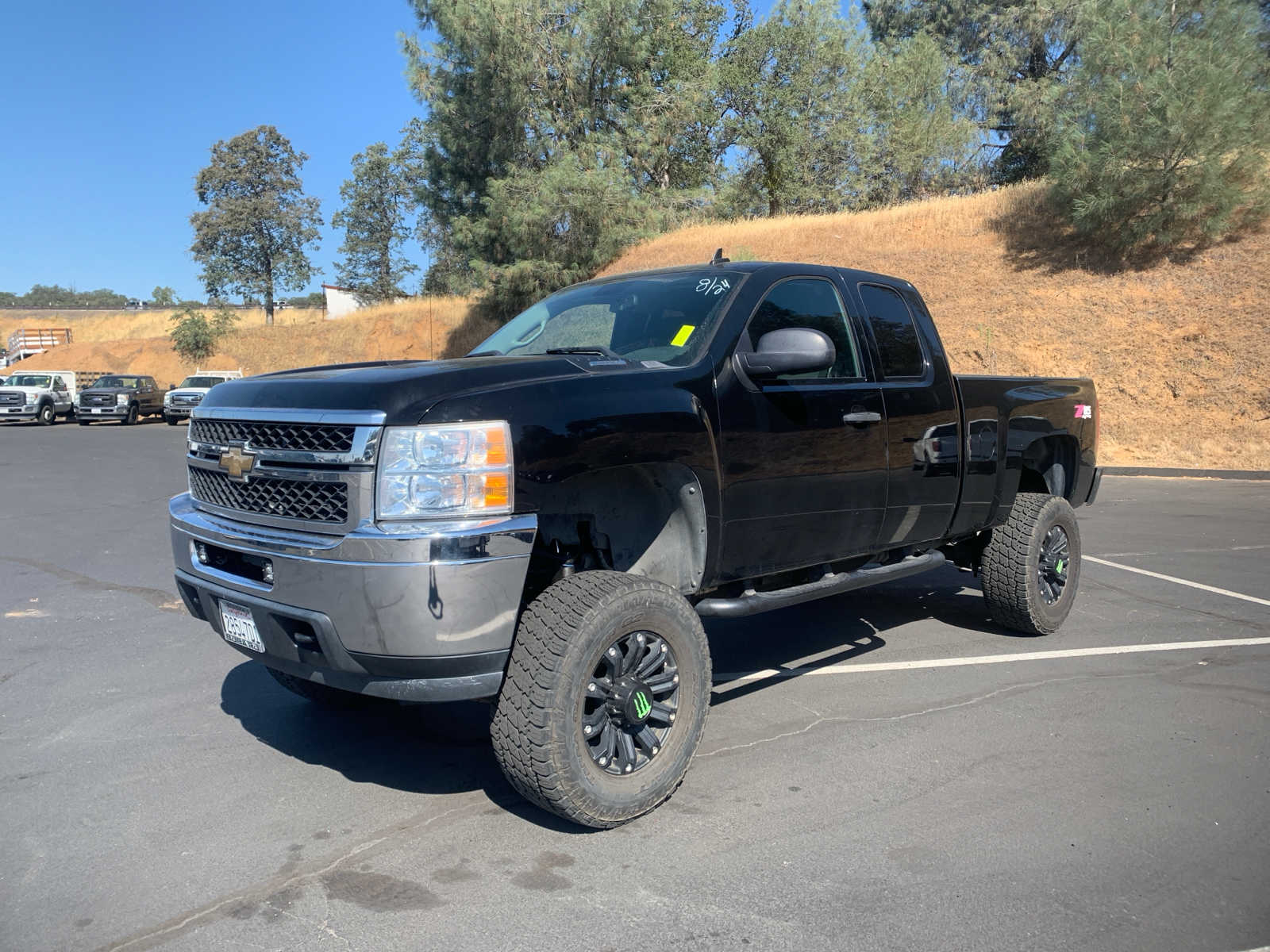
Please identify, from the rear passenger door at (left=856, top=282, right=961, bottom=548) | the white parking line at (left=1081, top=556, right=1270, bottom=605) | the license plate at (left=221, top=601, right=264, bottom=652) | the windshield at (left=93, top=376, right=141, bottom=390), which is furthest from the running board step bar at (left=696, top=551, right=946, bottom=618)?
the windshield at (left=93, top=376, right=141, bottom=390)

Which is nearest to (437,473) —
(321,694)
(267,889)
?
(267,889)

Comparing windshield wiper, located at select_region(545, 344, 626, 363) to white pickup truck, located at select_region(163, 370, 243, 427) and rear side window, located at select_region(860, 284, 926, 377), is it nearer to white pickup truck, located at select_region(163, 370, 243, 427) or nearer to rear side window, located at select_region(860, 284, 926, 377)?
rear side window, located at select_region(860, 284, 926, 377)

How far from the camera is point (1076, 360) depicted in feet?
74.3

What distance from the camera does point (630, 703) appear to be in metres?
3.60

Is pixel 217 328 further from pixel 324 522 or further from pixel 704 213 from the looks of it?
pixel 324 522

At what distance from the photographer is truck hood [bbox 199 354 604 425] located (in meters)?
3.31

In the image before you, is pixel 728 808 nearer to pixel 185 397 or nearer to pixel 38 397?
pixel 185 397

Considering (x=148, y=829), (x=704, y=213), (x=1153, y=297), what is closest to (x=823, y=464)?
(x=148, y=829)

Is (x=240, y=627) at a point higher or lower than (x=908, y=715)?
higher

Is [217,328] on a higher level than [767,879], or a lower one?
higher

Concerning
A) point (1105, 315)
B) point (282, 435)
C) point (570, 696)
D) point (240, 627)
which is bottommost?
point (570, 696)

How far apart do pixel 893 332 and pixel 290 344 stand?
52840 mm

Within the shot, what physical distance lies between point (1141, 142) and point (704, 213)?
16.5m

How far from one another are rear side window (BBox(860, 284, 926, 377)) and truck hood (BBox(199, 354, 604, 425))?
1791mm
